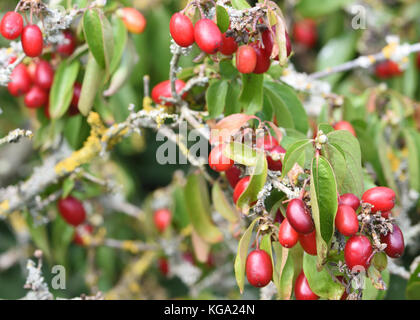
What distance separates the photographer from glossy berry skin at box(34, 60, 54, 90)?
172 centimetres

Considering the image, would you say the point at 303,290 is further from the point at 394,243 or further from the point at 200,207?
the point at 200,207

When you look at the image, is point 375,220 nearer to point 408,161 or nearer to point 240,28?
point 240,28

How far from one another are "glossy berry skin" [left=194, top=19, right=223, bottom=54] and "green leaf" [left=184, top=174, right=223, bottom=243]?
713 millimetres

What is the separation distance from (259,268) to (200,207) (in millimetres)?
663

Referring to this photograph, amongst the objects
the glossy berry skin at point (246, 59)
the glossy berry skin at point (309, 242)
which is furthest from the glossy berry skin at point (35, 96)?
the glossy berry skin at point (309, 242)

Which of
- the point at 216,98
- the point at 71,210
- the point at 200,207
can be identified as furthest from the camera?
the point at 71,210

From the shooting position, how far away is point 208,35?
1.20m

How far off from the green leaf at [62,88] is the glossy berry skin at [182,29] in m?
0.54

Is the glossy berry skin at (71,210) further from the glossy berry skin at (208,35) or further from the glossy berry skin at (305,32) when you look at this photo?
the glossy berry skin at (305,32)

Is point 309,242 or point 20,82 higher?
point 20,82

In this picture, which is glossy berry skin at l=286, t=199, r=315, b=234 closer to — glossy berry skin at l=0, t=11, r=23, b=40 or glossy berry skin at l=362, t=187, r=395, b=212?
glossy berry skin at l=362, t=187, r=395, b=212

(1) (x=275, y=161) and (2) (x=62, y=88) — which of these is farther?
(2) (x=62, y=88)

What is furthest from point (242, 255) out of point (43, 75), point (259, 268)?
point (43, 75)

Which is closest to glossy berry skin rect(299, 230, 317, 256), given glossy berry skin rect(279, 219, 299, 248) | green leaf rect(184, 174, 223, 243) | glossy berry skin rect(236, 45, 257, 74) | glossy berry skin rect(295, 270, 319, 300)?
glossy berry skin rect(279, 219, 299, 248)
